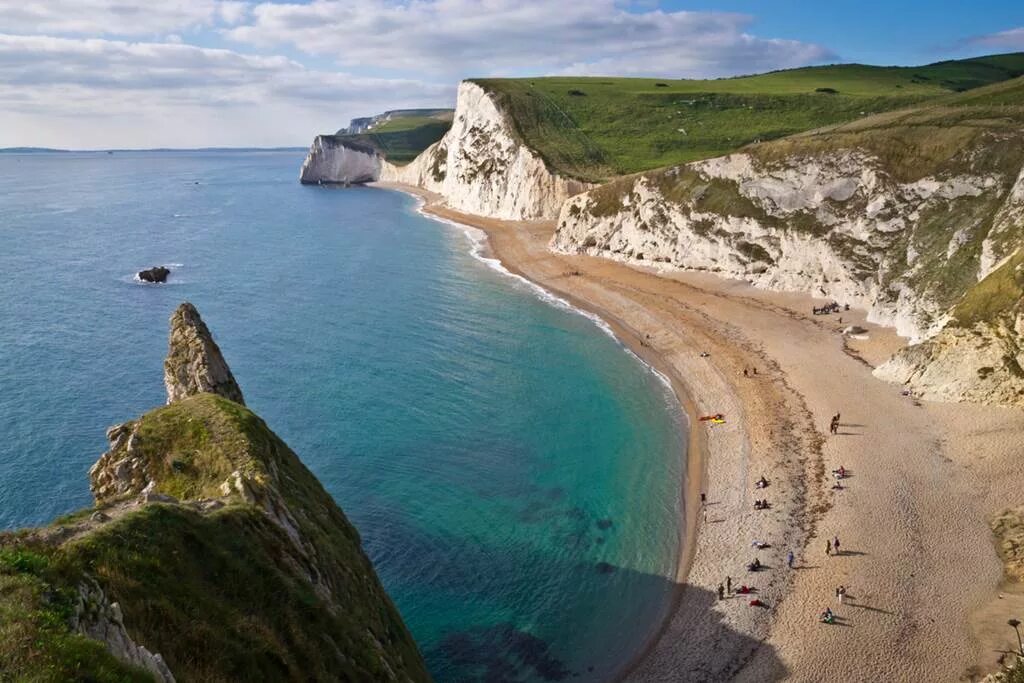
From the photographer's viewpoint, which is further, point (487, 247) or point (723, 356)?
point (487, 247)

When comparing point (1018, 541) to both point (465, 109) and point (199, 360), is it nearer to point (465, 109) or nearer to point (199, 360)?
point (199, 360)

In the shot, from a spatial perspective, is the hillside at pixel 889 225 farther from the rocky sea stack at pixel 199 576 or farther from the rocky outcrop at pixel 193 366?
the rocky outcrop at pixel 193 366

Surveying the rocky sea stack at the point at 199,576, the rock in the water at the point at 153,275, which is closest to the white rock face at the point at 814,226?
the rocky sea stack at the point at 199,576

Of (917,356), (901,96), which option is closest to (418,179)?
(901,96)

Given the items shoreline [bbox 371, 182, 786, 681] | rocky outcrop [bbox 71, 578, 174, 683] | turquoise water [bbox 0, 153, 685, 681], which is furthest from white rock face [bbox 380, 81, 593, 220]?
rocky outcrop [bbox 71, 578, 174, 683]

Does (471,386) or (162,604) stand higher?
(162,604)

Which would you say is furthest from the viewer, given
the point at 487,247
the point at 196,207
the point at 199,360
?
the point at 196,207

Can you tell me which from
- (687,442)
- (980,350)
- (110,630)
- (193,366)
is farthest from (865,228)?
(110,630)
